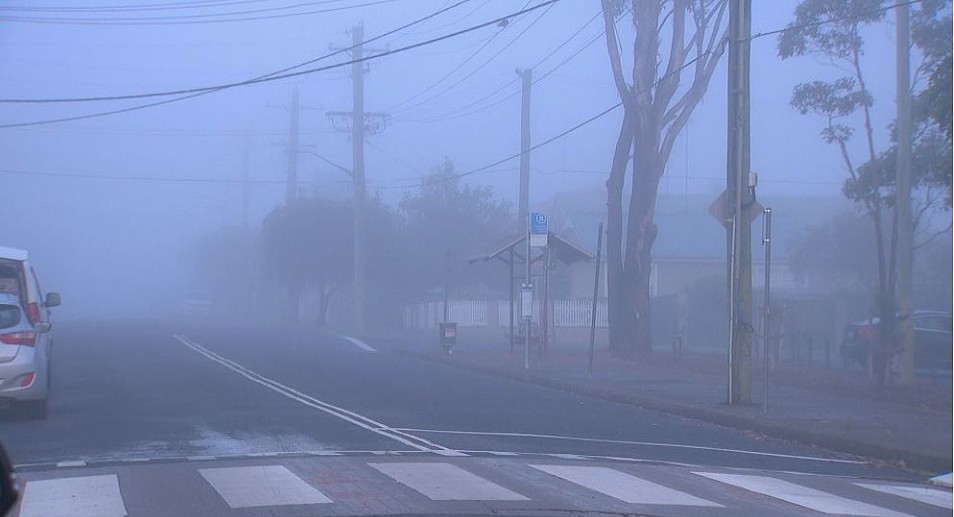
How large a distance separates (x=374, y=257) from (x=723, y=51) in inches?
1140

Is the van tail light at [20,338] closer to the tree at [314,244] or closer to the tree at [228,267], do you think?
the tree at [314,244]

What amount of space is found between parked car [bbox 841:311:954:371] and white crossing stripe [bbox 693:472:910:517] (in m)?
16.2

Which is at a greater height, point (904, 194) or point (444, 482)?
point (904, 194)

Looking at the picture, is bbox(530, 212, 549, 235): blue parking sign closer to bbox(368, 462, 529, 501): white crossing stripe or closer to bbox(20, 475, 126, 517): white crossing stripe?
bbox(368, 462, 529, 501): white crossing stripe

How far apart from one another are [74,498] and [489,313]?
4061 cm

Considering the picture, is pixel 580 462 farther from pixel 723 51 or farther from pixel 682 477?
pixel 723 51

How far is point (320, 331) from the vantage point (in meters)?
51.5

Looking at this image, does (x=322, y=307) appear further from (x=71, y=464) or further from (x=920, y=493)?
(x=920, y=493)

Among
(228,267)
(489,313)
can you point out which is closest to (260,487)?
(489,313)

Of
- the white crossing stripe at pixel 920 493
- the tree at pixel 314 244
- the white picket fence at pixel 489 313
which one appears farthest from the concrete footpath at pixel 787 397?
the tree at pixel 314 244

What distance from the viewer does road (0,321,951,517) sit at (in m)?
9.05

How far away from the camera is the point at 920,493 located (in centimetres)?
1052

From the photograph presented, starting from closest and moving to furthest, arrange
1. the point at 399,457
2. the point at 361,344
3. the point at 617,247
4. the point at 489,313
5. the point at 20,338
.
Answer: the point at 399,457 → the point at 20,338 → the point at 617,247 → the point at 361,344 → the point at 489,313

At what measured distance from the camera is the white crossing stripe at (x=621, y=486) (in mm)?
9289
